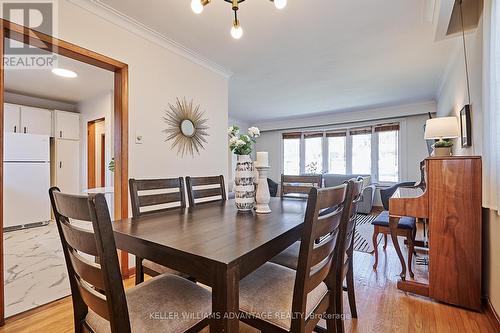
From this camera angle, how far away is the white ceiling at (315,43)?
214 centimetres

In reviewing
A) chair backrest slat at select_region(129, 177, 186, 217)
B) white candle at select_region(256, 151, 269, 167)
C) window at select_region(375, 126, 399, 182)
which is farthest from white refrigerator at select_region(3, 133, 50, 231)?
window at select_region(375, 126, 399, 182)

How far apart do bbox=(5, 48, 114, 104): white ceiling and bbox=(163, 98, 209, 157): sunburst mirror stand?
1552 mm

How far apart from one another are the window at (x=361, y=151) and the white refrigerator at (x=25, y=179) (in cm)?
684

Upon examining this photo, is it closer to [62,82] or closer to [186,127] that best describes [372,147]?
[186,127]

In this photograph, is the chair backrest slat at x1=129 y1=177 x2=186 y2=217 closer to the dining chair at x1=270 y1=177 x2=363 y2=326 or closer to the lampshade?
the dining chair at x1=270 y1=177 x2=363 y2=326

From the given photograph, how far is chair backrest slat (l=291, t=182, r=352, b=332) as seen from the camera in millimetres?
904

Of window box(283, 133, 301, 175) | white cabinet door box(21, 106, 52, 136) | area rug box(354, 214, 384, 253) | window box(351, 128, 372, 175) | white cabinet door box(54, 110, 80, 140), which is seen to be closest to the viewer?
area rug box(354, 214, 384, 253)

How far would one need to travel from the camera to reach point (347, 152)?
662 centimetres

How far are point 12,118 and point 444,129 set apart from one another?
662cm

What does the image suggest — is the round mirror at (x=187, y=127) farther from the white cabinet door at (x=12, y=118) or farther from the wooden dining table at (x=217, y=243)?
the white cabinet door at (x=12, y=118)

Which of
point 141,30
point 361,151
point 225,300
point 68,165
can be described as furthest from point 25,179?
point 361,151

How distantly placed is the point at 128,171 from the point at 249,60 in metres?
2.03

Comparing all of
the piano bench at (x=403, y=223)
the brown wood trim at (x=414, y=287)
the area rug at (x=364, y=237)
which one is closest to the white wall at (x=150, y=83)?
the piano bench at (x=403, y=223)

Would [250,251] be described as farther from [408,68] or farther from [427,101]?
[427,101]
